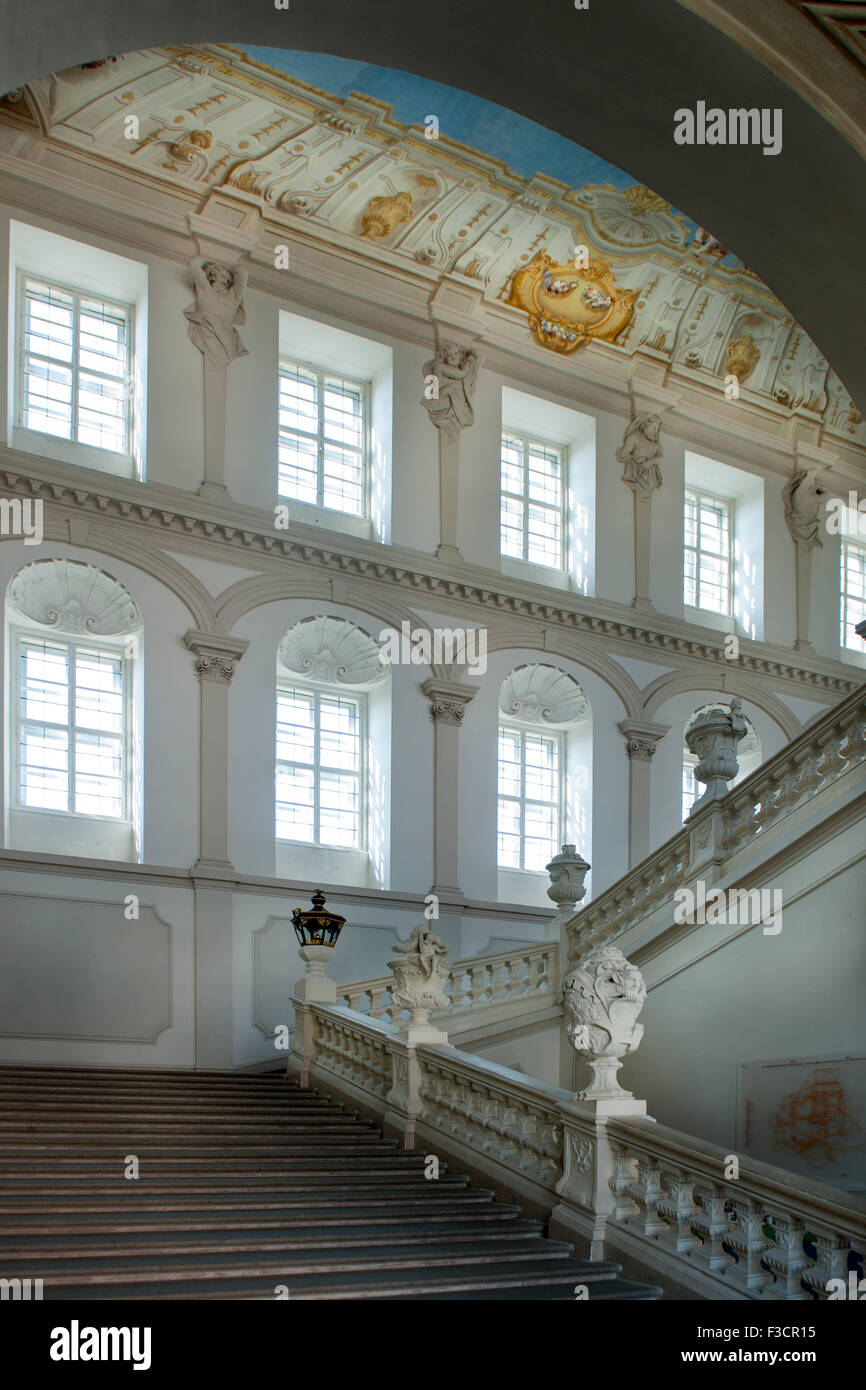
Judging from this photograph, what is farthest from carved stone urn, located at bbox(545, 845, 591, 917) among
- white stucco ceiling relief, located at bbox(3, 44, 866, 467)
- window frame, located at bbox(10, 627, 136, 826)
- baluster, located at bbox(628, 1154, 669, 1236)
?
white stucco ceiling relief, located at bbox(3, 44, 866, 467)

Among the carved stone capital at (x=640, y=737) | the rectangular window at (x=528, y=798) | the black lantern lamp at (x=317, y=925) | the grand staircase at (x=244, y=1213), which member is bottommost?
the grand staircase at (x=244, y=1213)

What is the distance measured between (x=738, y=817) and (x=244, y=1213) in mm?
7053

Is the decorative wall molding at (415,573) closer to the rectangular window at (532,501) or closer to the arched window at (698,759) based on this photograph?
the arched window at (698,759)

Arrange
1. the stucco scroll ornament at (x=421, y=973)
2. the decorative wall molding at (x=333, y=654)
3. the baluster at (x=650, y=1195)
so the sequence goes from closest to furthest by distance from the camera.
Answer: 1. the baluster at (x=650, y=1195)
2. the stucco scroll ornament at (x=421, y=973)
3. the decorative wall molding at (x=333, y=654)

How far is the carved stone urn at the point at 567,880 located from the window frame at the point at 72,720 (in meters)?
5.30

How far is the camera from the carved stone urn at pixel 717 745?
48.0 feet

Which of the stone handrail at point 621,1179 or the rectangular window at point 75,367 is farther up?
the rectangular window at point 75,367

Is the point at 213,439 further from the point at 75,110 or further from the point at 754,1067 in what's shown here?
the point at 754,1067

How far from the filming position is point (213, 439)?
723 inches

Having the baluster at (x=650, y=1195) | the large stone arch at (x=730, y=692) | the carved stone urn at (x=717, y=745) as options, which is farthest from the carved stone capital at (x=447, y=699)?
the baluster at (x=650, y=1195)

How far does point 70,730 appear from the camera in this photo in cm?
1711

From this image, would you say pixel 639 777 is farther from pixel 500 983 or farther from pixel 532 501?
pixel 500 983
